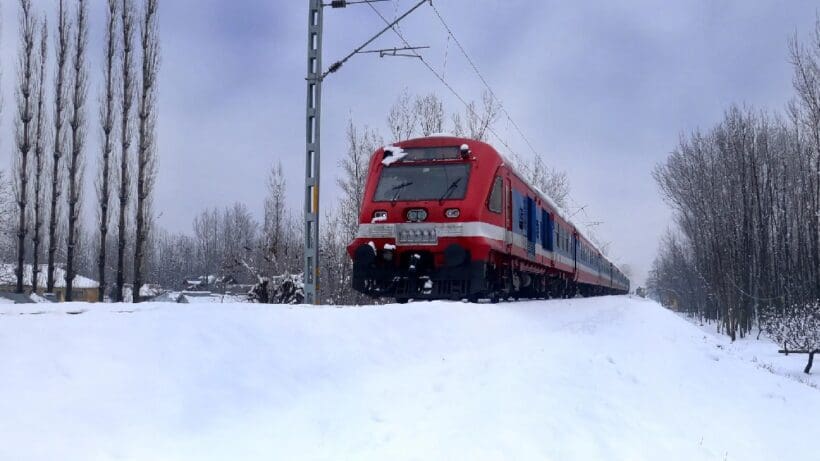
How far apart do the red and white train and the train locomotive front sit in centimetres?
2

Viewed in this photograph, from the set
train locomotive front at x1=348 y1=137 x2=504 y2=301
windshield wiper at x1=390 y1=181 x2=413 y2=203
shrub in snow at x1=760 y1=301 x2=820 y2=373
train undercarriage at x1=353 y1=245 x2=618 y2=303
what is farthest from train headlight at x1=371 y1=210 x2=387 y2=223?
shrub in snow at x1=760 y1=301 x2=820 y2=373

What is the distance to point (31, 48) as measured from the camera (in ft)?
81.1

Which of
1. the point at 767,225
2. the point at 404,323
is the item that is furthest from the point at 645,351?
the point at 767,225

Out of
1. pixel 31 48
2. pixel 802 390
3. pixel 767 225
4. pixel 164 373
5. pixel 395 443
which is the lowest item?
pixel 802 390

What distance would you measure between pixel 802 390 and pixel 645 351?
11.4ft

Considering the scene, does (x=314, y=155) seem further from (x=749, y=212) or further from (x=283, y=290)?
(x=749, y=212)

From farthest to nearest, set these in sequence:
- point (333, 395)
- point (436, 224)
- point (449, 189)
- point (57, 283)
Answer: point (57, 283) < point (449, 189) < point (436, 224) < point (333, 395)

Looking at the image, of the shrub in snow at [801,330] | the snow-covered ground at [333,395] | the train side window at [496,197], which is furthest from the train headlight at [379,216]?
the shrub in snow at [801,330]

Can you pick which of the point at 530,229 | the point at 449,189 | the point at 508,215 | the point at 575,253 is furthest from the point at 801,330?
the point at 449,189

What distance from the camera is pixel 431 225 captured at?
468 inches

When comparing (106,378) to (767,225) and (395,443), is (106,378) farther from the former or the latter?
(767,225)

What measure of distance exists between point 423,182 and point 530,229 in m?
4.09

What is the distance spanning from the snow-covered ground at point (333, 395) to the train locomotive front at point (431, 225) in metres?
3.22

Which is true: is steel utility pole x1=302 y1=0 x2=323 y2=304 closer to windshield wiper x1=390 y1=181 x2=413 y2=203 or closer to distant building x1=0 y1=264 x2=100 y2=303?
windshield wiper x1=390 y1=181 x2=413 y2=203
